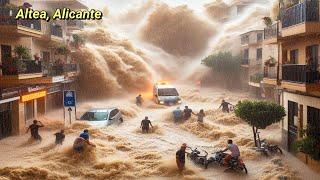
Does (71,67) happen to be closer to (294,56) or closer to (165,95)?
(165,95)

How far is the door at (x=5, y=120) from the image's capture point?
22.0 meters

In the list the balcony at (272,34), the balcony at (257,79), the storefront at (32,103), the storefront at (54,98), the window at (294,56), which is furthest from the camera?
the balcony at (257,79)

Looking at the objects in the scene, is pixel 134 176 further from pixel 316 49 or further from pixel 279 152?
pixel 316 49

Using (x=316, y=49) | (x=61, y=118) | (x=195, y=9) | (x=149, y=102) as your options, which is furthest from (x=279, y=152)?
(x=195, y=9)

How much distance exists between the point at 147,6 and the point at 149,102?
38549mm

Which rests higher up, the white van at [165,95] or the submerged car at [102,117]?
the white van at [165,95]

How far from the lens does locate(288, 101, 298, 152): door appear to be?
1969cm

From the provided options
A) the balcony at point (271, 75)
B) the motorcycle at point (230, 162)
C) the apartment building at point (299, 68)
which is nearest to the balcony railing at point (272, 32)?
the apartment building at point (299, 68)

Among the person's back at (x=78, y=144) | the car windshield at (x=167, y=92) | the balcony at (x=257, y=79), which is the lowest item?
the person's back at (x=78, y=144)

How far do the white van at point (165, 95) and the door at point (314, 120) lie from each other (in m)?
18.0

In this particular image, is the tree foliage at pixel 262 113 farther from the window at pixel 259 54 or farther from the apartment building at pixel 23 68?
the window at pixel 259 54

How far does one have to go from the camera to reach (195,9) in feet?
211

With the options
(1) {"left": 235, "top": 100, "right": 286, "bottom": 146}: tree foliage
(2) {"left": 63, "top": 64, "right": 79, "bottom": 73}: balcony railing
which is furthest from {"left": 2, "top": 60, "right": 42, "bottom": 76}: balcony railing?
(1) {"left": 235, "top": 100, "right": 286, "bottom": 146}: tree foliage

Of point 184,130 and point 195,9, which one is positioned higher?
point 195,9
